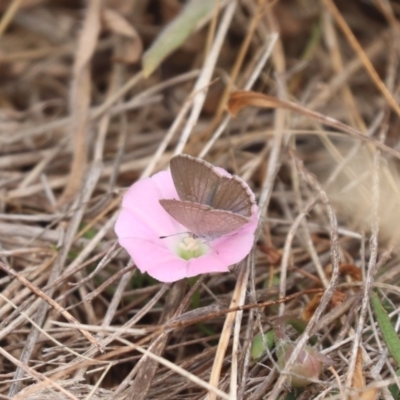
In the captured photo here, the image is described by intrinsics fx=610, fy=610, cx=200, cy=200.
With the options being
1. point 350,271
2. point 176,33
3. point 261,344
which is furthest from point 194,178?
point 176,33

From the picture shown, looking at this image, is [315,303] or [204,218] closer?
[204,218]

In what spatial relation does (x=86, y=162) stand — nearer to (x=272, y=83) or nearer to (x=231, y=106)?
(x=231, y=106)

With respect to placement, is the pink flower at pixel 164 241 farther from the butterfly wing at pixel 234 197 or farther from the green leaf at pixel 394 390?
the green leaf at pixel 394 390

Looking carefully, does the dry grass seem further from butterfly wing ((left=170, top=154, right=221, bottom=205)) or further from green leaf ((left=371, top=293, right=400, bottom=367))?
butterfly wing ((left=170, top=154, right=221, bottom=205))

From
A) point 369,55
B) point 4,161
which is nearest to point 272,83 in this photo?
point 369,55

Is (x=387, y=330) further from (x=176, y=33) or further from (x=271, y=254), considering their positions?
(x=176, y=33)

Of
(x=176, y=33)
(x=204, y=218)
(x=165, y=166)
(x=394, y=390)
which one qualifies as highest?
(x=176, y=33)
